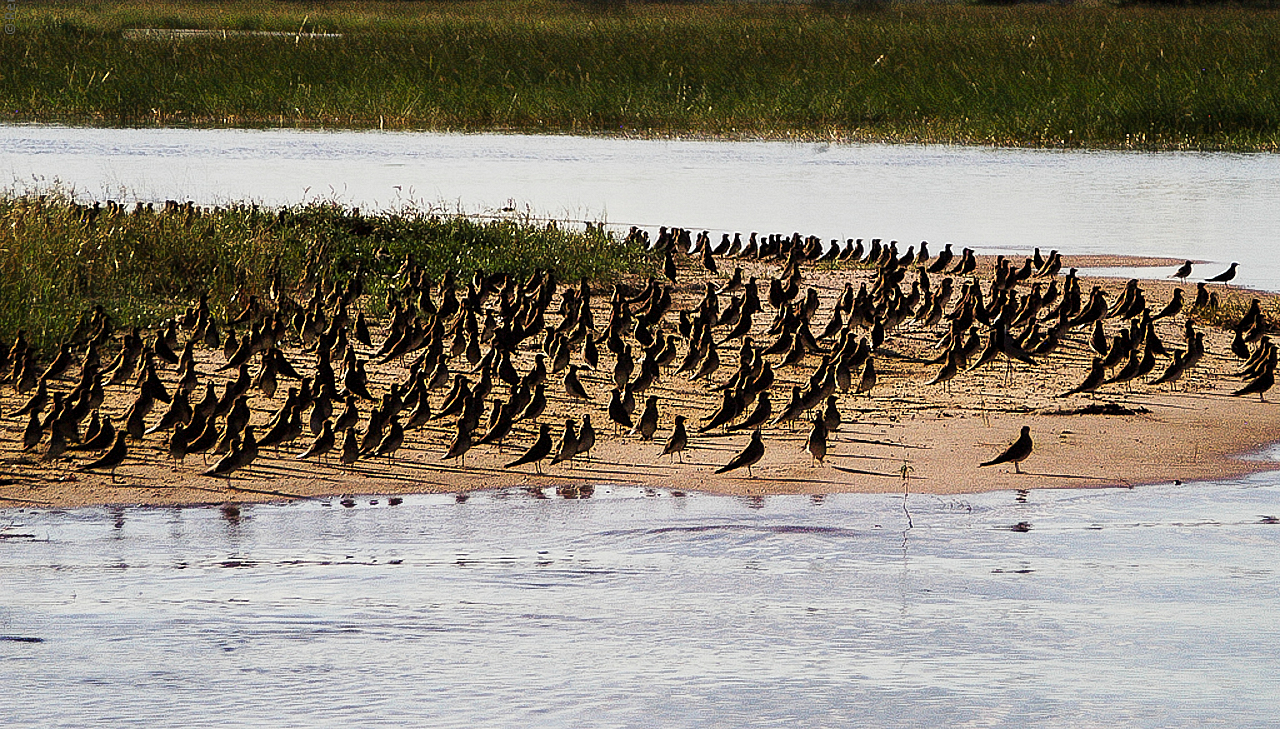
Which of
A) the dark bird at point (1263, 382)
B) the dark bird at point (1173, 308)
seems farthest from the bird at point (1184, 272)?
the dark bird at point (1263, 382)

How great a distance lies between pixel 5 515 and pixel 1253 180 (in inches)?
735

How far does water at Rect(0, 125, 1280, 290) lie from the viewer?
18.2 metres

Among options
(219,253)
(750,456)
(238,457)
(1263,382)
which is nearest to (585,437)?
(750,456)

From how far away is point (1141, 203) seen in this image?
20453 millimetres

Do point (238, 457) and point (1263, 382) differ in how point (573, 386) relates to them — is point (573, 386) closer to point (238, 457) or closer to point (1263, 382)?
point (238, 457)

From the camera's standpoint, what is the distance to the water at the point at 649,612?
514 cm

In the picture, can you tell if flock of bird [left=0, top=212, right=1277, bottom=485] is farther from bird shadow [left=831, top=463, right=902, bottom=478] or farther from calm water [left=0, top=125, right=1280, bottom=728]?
calm water [left=0, top=125, right=1280, bottom=728]

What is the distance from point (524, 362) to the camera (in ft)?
34.7

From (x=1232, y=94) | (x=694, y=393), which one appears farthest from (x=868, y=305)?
(x=1232, y=94)

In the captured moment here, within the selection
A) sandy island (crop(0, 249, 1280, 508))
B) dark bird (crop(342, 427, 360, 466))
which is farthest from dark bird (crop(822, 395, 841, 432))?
dark bird (crop(342, 427, 360, 466))

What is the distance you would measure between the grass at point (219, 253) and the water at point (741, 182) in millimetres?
2088

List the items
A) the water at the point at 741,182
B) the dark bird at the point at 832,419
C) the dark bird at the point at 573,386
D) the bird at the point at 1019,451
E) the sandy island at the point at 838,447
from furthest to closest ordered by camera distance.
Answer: the water at the point at 741,182, the dark bird at the point at 573,386, the dark bird at the point at 832,419, the bird at the point at 1019,451, the sandy island at the point at 838,447

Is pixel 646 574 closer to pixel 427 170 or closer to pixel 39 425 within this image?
pixel 39 425

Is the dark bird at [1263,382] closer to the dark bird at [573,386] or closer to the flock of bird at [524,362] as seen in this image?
the flock of bird at [524,362]
